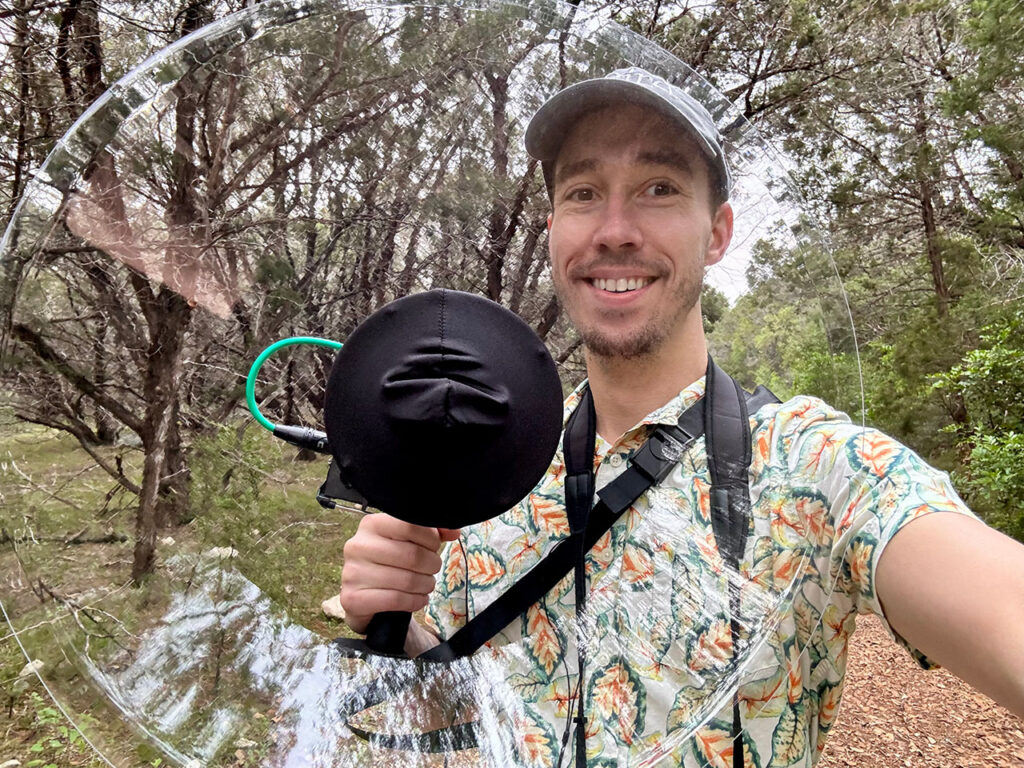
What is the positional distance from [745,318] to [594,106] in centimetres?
51

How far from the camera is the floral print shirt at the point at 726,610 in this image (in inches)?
38.9

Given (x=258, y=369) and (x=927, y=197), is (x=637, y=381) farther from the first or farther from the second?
(x=927, y=197)

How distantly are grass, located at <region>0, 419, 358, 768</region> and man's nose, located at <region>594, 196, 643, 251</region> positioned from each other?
62cm

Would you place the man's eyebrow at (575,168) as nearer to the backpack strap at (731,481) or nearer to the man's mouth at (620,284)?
the man's mouth at (620,284)

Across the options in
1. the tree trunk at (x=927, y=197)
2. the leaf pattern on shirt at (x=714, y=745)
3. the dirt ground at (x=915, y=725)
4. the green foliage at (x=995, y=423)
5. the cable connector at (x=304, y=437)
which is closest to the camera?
the cable connector at (x=304, y=437)

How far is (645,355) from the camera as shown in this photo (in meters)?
1.10

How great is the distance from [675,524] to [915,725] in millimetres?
5932

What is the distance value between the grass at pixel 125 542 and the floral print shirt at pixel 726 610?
40cm

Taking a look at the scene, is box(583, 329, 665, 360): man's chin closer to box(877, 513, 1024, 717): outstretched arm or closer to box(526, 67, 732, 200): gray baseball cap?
box(526, 67, 732, 200): gray baseball cap

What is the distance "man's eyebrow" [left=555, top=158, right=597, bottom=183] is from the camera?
1.02 metres

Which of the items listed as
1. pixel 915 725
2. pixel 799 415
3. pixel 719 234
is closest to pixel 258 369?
pixel 719 234

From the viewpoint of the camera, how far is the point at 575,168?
3.40ft

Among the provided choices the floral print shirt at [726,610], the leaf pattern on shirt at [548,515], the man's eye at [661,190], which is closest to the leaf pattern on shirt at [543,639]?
the floral print shirt at [726,610]

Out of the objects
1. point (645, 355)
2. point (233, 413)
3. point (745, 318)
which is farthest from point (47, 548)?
point (745, 318)
